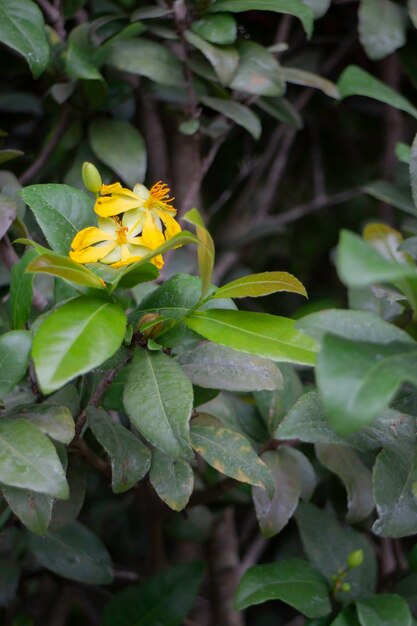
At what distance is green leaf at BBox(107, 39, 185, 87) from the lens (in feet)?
3.24

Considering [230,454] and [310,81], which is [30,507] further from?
[310,81]

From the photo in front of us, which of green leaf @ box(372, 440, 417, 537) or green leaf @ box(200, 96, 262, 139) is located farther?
green leaf @ box(200, 96, 262, 139)

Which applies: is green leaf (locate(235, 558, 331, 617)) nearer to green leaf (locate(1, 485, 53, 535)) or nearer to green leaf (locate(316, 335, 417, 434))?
green leaf (locate(1, 485, 53, 535))

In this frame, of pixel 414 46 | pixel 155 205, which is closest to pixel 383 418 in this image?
pixel 155 205

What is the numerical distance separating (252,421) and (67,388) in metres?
0.26

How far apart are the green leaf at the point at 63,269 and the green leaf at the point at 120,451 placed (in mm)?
157

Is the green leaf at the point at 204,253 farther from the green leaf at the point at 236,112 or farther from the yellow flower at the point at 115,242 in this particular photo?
the green leaf at the point at 236,112

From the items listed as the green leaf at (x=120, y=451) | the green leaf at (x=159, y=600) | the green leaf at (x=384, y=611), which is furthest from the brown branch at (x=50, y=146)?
the green leaf at (x=384, y=611)

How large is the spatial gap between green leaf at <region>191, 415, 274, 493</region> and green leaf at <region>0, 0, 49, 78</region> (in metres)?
0.47

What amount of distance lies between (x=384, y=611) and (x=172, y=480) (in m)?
0.26

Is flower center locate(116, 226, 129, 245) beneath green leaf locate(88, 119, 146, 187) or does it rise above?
above

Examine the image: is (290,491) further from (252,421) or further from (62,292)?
(62,292)

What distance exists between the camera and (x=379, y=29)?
1.07m

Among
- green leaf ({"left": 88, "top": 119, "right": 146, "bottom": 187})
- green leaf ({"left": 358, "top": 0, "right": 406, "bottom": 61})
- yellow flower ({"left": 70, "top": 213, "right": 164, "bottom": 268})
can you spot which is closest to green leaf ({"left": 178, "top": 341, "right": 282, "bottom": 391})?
yellow flower ({"left": 70, "top": 213, "right": 164, "bottom": 268})
